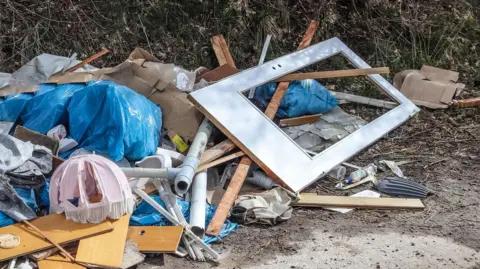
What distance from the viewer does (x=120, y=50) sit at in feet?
22.3

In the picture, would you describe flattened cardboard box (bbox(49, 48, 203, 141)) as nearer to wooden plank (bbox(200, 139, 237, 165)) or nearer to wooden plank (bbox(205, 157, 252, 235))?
wooden plank (bbox(200, 139, 237, 165))

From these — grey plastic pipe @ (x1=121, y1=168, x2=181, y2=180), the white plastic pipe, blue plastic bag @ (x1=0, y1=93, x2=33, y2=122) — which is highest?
blue plastic bag @ (x1=0, y1=93, x2=33, y2=122)

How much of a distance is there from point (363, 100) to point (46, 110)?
3.45m

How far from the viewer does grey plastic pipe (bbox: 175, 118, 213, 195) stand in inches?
176

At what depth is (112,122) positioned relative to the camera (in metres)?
4.82

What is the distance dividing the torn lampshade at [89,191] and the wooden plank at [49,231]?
0.17 feet

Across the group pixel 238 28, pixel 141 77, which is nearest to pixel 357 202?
pixel 141 77

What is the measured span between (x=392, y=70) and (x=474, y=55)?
1.36m

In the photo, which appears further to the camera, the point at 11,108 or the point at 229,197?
the point at 11,108

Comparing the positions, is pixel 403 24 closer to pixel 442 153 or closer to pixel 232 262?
pixel 442 153

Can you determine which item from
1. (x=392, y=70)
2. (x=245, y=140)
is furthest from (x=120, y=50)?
(x=392, y=70)

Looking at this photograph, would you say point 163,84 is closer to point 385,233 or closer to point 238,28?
point 238,28

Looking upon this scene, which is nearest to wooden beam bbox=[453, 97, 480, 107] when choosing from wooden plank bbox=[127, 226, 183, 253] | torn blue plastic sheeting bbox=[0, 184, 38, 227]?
wooden plank bbox=[127, 226, 183, 253]

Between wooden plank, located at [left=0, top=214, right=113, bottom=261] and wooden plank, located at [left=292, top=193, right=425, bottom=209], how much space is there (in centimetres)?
173
